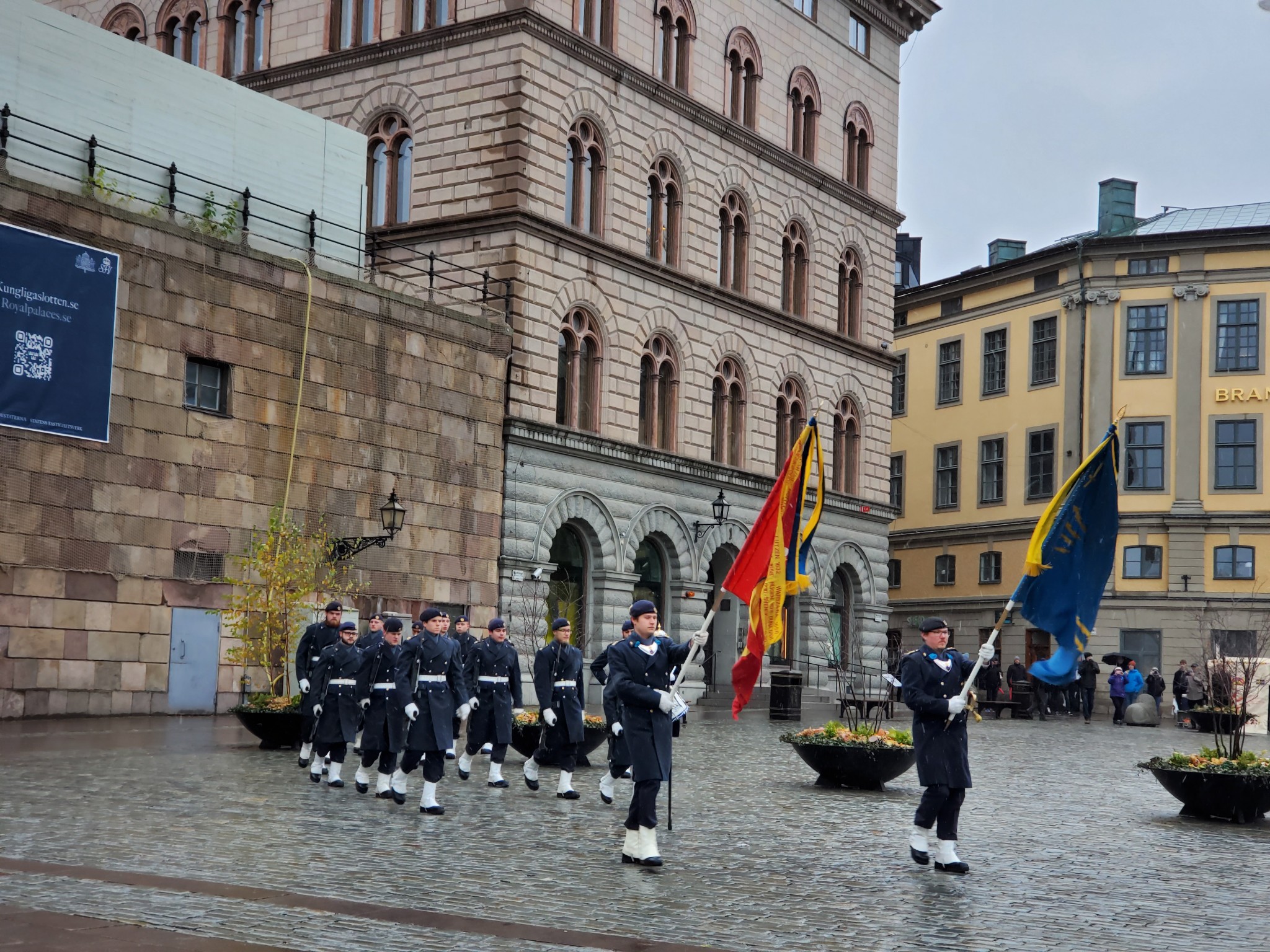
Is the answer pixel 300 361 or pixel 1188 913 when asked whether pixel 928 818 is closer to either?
pixel 1188 913

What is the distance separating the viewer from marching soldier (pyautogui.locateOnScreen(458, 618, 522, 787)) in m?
18.7

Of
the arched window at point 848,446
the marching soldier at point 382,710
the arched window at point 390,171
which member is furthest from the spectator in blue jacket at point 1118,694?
the marching soldier at point 382,710

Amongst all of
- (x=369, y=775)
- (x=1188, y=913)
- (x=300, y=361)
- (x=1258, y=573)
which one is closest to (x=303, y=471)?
(x=300, y=361)

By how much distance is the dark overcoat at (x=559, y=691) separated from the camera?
60.5ft

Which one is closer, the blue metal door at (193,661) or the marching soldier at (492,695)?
the marching soldier at (492,695)

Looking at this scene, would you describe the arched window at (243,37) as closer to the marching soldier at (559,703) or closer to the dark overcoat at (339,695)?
the dark overcoat at (339,695)

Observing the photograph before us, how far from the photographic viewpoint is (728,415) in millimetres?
43562

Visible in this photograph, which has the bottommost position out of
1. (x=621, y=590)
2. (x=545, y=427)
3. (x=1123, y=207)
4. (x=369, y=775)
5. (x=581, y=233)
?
(x=369, y=775)

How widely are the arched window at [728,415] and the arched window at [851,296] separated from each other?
6040 mm

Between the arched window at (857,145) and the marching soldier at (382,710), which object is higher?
the arched window at (857,145)

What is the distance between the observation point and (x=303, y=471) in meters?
30.4

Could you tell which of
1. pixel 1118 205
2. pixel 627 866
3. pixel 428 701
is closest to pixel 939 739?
pixel 627 866

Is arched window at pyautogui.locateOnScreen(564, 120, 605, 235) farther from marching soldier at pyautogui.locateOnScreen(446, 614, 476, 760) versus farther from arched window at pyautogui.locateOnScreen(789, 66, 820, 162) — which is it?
marching soldier at pyautogui.locateOnScreen(446, 614, 476, 760)

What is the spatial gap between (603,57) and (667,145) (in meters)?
3.37
